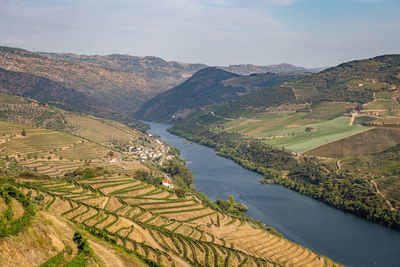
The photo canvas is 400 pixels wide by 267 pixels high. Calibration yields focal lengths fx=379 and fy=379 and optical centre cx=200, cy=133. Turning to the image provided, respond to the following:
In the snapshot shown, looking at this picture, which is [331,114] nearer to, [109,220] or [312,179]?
[312,179]

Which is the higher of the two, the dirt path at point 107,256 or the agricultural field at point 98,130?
the dirt path at point 107,256

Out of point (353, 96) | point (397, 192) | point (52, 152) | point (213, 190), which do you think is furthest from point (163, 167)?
point (353, 96)

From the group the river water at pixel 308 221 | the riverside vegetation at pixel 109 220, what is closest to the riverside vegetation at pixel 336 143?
the river water at pixel 308 221

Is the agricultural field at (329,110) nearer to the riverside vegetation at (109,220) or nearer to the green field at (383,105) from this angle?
the green field at (383,105)

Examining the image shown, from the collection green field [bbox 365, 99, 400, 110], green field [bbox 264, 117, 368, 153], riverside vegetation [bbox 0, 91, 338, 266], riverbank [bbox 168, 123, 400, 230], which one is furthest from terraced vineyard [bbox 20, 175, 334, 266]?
green field [bbox 365, 99, 400, 110]

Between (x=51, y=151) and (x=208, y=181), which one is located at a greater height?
(x=51, y=151)

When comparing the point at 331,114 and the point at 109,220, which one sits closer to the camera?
the point at 109,220

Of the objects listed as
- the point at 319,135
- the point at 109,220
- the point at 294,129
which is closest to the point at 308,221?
the point at 109,220

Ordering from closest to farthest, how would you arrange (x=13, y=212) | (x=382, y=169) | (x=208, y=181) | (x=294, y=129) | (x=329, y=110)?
(x=13, y=212) < (x=382, y=169) < (x=208, y=181) < (x=294, y=129) < (x=329, y=110)
